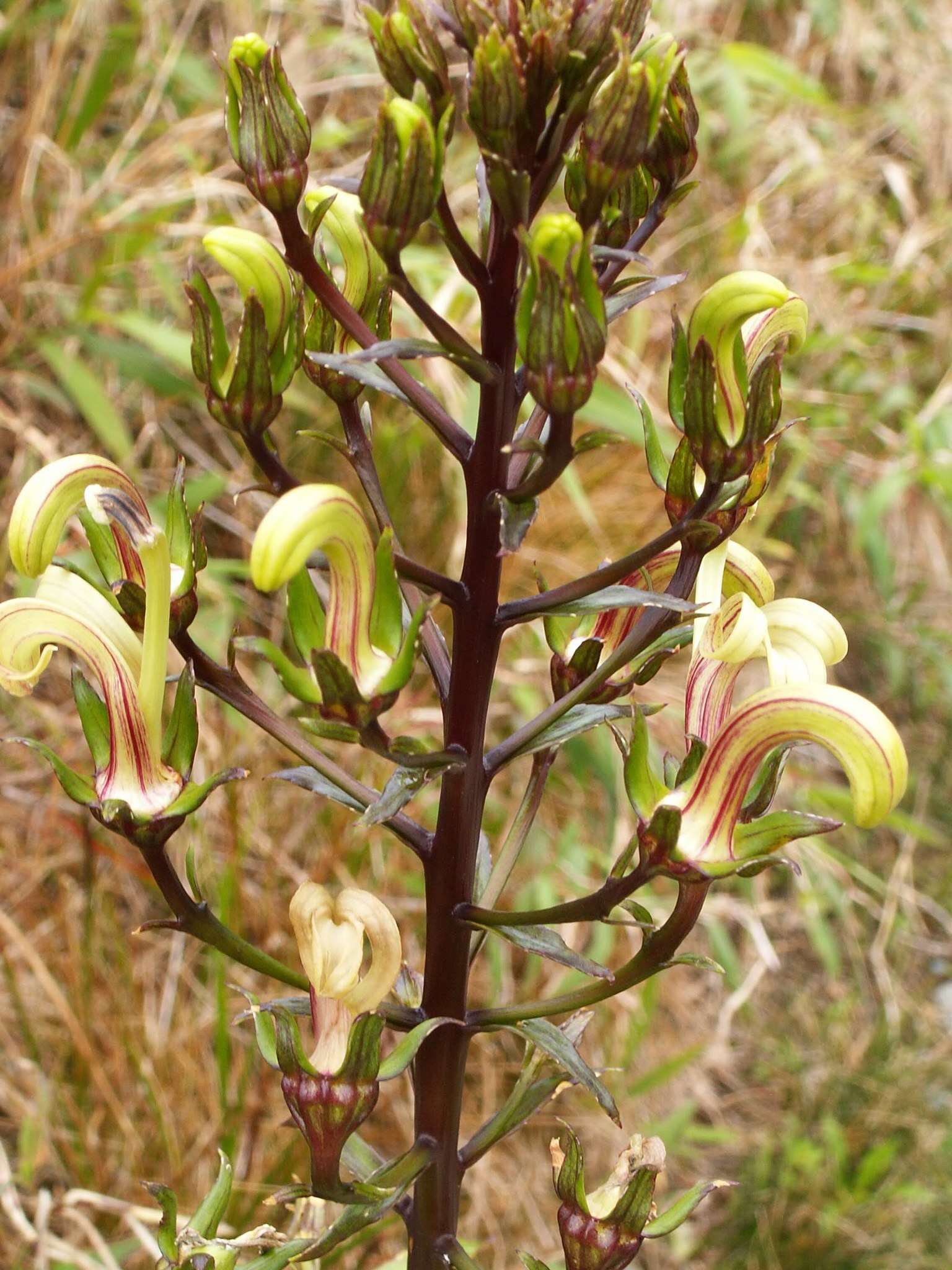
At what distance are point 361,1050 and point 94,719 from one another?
25 centimetres

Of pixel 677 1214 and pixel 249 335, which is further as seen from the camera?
A: pixel 677 1214

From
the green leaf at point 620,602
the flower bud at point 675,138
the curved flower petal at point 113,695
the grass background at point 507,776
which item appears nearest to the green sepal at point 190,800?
the curved flower petal at point 113,695

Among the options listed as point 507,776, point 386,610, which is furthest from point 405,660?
point 507,776

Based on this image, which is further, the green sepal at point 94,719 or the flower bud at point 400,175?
the green sepal at point 94,719

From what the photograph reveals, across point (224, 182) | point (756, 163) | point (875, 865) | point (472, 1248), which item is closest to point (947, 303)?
point (756, 163)

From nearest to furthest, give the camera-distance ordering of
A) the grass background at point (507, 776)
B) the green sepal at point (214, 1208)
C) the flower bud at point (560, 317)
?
the flower bud at point (560, 317), the green sepal at point (214, 1208), the grass background at point (507, 776)

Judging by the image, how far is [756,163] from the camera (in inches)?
131

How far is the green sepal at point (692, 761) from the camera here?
0.74 meters

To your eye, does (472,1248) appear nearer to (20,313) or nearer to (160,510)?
(160,510)

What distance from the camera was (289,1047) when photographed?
0.73 m

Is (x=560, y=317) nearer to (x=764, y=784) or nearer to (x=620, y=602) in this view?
(x=620, y=602)

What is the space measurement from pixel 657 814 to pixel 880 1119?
5.83 ft

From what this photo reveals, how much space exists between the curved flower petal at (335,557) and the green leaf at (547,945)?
0.20 meters

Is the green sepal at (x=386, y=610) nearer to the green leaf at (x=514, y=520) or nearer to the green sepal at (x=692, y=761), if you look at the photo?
the green leaf at (x=514, y=520)
